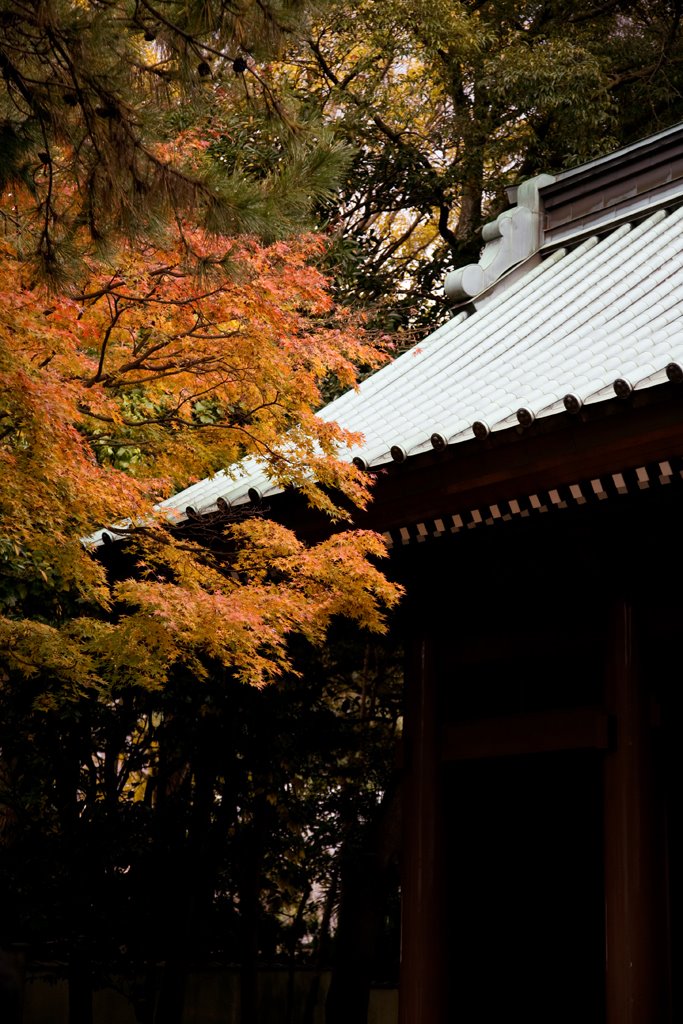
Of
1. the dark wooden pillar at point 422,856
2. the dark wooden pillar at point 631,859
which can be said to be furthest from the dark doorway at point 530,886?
the dark wooden pillar at point 631,859

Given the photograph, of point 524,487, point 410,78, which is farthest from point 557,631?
point 410,78

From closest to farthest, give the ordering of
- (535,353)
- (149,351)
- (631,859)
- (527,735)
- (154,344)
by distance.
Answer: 1. (631,859)
2. (527,735)
3. (149,351)
4. (154,344)
5. (535,353)

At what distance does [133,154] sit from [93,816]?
5.26m

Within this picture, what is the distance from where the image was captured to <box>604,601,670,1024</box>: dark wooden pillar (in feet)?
15.8

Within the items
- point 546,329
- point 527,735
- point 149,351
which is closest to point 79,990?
point 527,735

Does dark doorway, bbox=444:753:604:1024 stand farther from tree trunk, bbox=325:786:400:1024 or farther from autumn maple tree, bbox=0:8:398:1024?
tree trunk, bbox=325:786:400:1024

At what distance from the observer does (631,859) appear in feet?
16.1

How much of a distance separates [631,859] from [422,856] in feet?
3.92

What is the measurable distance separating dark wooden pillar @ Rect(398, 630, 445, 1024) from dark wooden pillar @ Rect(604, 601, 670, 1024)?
0.99 metres

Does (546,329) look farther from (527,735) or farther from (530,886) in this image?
(530,886)

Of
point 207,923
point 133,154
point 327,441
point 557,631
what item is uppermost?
point 133,154

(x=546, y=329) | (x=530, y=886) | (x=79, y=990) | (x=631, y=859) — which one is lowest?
(x=79, y=990)

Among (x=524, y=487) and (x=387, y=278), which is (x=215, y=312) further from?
(x=387, y=278)

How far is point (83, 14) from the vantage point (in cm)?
452
